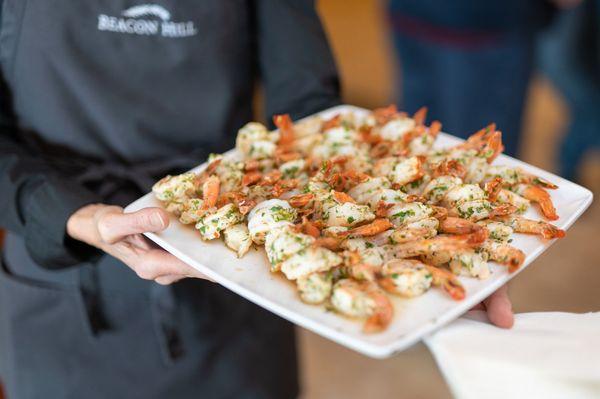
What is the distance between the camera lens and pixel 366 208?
798 millimetres

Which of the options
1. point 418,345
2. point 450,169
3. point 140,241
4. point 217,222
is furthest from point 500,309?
point 418,345

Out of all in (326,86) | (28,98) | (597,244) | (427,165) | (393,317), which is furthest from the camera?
(597,244)

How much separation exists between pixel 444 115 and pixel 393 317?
1724mm

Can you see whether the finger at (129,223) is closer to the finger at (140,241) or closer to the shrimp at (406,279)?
the finger at (140,241)

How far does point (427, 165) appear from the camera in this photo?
92cm

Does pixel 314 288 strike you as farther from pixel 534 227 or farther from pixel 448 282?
pixel 534 227

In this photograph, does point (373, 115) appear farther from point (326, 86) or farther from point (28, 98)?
point (28, 98)

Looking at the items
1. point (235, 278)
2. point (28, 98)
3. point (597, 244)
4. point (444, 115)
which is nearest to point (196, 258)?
point (235, 278)

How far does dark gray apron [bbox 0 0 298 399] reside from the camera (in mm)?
1023

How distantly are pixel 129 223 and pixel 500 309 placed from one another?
0.42 metres

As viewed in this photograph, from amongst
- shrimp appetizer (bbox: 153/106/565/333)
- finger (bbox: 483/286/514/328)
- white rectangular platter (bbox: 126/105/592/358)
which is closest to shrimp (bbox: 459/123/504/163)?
shrimp appetizer (bbox: 153/106/565/333)

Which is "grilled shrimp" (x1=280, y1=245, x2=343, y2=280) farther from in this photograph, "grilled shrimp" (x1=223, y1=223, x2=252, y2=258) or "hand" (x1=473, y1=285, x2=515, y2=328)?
"hand" (x1=473, y1=285, x2=515, y2=328)

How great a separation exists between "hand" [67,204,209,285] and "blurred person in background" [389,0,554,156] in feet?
4.82

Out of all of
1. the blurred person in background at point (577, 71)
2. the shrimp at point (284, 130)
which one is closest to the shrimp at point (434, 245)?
the shrimp at point (284, 130)
